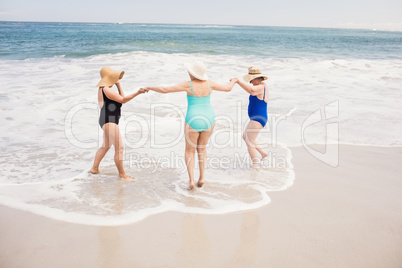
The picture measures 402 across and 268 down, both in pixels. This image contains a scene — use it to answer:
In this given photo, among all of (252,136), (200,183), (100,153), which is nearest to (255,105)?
(252,136)

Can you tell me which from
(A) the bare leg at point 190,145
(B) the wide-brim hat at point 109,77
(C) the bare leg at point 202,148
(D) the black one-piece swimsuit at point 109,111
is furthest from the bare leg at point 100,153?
(C) the bare leg at point 202,148

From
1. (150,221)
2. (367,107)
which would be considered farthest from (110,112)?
(367,107)

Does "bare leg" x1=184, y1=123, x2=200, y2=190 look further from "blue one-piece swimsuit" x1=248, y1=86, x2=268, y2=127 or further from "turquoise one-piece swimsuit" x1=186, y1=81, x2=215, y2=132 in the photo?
"blue one-piece swimsuit" x1=248, y1=86, x2=268, y2=127

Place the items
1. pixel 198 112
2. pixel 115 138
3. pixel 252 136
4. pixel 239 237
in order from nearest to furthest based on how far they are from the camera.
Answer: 1. pixel 239 237
2. pixel 198 112
3. pixel 115 138
4. pixel 252 136

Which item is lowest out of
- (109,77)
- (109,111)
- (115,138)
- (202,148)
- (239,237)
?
(239,237)

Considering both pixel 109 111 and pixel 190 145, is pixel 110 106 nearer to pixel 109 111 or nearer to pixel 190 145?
pixel 109 111

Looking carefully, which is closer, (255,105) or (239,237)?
(239,237)

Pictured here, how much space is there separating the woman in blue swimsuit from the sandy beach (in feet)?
3.90

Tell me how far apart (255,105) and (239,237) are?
235 cm

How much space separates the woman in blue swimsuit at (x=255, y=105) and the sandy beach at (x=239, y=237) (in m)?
1.19

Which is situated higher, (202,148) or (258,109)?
(258,109)

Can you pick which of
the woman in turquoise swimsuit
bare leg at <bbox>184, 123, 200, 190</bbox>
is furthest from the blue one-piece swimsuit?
bare leg at <bbox>184, 123, 200, 190</bbox>

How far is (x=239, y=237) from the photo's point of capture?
3.25 meters

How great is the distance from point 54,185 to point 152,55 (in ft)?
58.7
